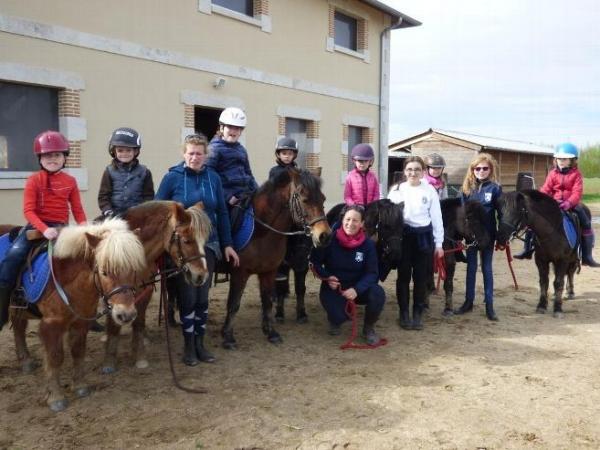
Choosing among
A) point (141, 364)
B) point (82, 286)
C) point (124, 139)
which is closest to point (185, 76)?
point (124, 139)

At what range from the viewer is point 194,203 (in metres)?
4.09

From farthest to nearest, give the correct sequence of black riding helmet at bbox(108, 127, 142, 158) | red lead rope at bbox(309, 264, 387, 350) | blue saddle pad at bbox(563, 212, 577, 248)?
blue saddle pad at bbox(563, 212, 577, 248)
red lead rope at bbox(309, 264, 387, 350)
black riding helmet at bbox(108, 127, 142, 158)

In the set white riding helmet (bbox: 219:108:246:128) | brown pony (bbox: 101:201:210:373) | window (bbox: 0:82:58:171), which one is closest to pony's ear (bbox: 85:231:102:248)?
brown pony (bbox: 101:201:210:373)

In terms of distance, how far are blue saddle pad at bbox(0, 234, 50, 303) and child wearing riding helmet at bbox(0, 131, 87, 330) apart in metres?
0.11

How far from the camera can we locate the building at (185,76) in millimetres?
7219

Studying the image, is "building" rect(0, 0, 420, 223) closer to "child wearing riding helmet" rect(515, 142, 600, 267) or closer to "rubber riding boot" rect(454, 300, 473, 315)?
"rubber riding boot" rect(454, 300, 473, 315)

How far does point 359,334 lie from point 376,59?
34.3 feet

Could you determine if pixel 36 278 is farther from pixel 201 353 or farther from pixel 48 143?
pixel 201 353

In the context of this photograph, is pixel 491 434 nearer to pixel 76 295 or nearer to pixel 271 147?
pixel 76 295

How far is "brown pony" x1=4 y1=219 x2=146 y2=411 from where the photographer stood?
3072 millimetres

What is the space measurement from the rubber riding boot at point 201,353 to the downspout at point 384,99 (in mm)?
10270

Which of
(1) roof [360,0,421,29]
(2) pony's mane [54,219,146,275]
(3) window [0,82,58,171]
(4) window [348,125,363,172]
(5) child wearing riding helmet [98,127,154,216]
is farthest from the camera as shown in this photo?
(4) window [348,125,363,172]

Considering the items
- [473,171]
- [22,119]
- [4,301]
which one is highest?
[22,119]

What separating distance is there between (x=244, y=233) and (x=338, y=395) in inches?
68.1
